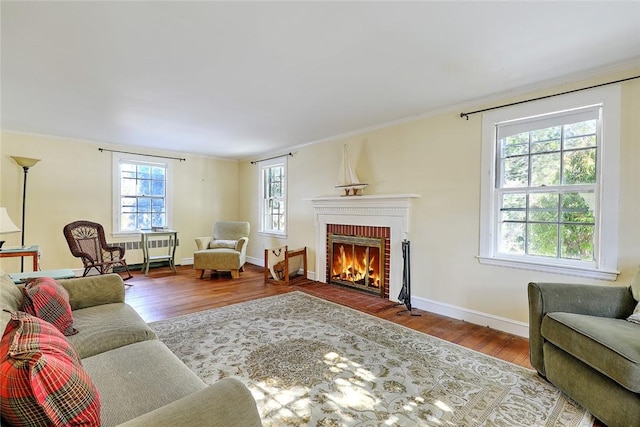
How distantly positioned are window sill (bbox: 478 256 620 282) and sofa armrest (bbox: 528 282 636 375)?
0.37 m

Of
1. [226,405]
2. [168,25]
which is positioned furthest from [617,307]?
[168,25]

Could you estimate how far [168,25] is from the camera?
74.1 inches

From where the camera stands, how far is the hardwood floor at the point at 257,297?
2.66 metres

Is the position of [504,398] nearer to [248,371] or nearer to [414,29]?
[248,371]

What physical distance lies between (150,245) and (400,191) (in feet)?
15.2

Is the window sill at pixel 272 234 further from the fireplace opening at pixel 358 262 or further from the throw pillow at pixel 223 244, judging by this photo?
the fireplace opening at pixel 358 262

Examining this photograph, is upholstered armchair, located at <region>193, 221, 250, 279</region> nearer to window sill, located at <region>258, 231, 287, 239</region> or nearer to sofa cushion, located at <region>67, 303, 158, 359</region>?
window sill, located at <region>258, 231, 287, 239</region>

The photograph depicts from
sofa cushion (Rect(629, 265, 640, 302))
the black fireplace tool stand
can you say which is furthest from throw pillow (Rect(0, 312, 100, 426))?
the black fireplace tool stand

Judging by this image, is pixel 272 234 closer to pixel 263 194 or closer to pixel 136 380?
pixel 263 194

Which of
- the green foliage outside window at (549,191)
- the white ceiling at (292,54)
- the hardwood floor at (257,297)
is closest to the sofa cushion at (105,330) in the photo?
the hardwood floor at (257,297)

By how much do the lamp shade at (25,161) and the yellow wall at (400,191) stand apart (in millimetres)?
418

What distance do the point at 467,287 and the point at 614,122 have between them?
1.87m

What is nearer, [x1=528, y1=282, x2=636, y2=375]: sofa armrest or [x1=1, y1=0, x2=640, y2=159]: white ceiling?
[x1=1, y1=0, x2=640, y2=159]: white ceiling

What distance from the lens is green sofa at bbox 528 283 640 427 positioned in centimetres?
148
